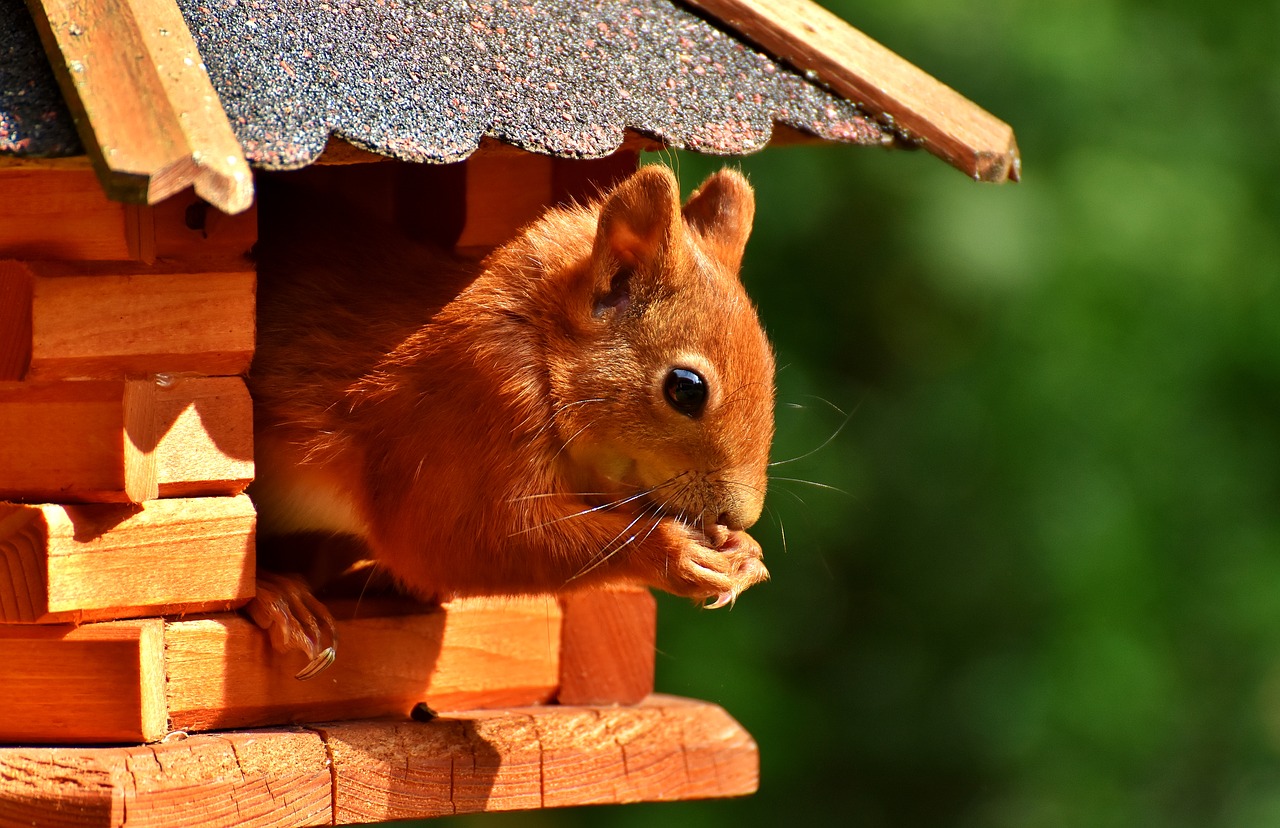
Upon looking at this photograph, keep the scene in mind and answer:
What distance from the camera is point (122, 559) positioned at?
7.14 feet

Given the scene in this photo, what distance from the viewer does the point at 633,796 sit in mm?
2689

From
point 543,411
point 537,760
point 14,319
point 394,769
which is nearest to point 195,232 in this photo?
point 14,319

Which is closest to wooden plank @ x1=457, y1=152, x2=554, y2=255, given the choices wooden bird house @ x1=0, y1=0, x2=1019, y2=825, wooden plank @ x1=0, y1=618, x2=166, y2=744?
wooden bird house @ x1=0, y1=0, x2=1019, y2=825

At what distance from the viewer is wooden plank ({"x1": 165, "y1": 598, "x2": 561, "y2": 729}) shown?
7.52ft

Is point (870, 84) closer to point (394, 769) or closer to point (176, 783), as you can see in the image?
point (394, 769)

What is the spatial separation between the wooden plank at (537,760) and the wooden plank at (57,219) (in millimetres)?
777

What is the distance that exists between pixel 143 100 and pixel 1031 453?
3.77m

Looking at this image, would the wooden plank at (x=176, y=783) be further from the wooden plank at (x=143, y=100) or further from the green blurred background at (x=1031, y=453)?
the green blurred background at (x=1031, y=453)

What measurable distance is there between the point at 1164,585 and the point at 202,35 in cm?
389

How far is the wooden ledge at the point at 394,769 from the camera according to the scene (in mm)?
2086

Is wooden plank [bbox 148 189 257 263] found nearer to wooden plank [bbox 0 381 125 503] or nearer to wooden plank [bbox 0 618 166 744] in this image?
wooden plank [bbox 0 381 125 503]

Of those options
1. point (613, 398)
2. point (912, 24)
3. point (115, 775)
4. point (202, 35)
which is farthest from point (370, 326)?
point (912, 24)

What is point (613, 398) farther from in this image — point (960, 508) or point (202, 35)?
point (960, 508)

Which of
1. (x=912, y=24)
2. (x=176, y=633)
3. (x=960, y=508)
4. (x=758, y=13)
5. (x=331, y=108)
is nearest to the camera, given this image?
(x=331, y=108)
